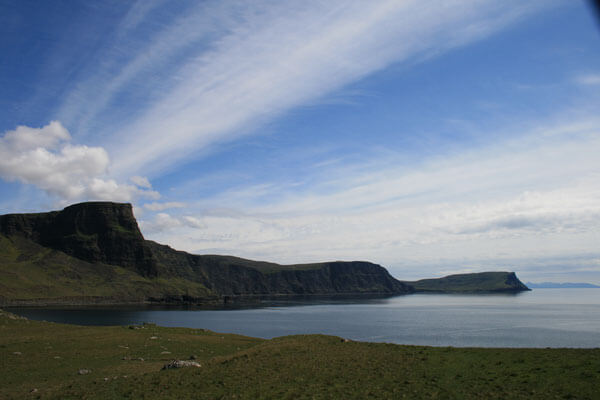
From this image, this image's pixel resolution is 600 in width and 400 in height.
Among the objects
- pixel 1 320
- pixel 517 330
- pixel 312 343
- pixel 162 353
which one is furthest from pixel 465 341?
pixel 1 320

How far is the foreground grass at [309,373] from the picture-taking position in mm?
25266

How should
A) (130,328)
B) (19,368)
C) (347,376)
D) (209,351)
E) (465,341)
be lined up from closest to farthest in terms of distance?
1. (347,376)
2. (19,368)
3. (209,351)
4. (130,328)
5. (465,341)

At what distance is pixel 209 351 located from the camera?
158 feet

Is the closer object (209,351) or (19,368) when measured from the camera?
(19,368)

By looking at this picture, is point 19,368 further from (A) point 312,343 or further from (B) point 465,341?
(B) point 465,341

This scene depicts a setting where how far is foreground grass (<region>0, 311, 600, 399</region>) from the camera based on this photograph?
995 inches

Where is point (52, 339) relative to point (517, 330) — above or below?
above

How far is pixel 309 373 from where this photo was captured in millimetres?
29938

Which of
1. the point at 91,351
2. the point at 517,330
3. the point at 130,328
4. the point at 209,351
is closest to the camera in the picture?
the point at 91,351

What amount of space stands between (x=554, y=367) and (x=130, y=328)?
57374 mm

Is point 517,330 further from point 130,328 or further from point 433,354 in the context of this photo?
point 130,328

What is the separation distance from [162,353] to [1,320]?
3797 cm

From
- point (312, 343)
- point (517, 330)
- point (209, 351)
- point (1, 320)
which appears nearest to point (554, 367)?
point (312, 343)

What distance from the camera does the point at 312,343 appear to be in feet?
145
